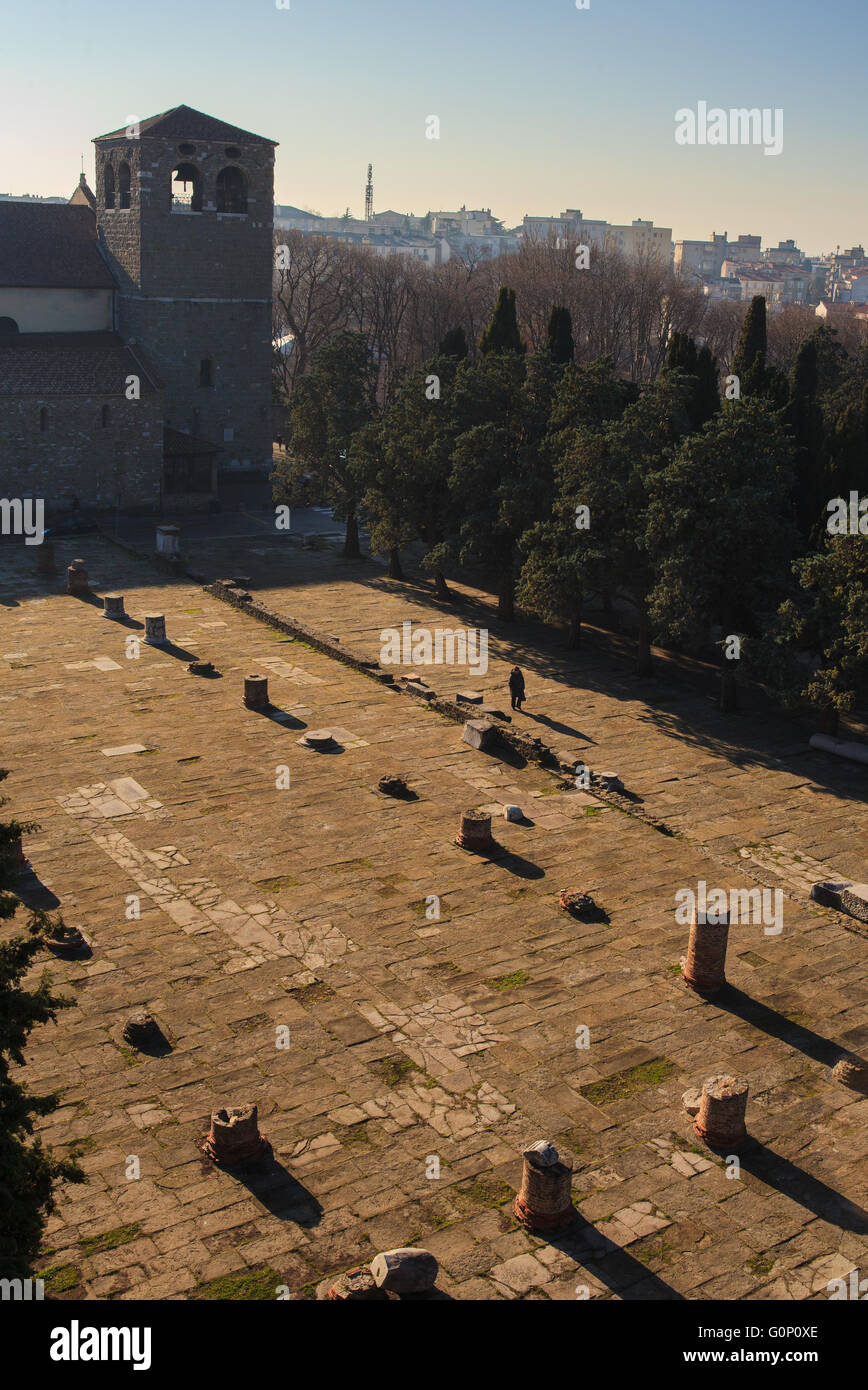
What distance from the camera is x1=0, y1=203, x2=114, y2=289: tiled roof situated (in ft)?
153

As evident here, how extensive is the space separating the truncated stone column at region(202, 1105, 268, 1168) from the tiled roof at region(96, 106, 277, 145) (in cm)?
4146

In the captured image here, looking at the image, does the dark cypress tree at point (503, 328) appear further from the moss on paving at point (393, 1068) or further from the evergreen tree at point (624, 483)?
the moss on paving at point (393, 1068)

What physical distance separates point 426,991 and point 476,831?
14.4 ft

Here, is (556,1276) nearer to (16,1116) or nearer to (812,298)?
(16,1116)

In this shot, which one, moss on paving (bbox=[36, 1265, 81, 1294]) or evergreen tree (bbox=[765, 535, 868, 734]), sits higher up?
evergreen tree (bbox=[765, 535, 868, 734])

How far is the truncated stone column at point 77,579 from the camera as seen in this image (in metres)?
36.3

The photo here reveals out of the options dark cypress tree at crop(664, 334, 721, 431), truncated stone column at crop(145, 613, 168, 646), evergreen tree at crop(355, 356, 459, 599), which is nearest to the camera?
truncated stone column at crop(145, 613, 168, 646)

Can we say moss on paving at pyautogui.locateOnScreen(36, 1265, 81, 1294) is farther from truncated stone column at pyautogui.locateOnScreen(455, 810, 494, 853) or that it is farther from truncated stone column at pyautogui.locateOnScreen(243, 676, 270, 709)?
truncated stone column at pyautogui.locateOnScreen(243, 676, 270, 709)

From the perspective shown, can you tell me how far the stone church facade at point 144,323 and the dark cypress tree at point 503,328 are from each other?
1173 centimetres

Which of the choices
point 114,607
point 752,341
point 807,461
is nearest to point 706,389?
point 752,341

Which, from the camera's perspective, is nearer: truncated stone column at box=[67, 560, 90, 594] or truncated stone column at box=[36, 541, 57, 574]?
truncated stone column at box=[67, 560, 90, 594]

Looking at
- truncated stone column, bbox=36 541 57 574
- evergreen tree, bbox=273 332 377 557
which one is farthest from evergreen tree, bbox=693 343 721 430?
truncated stone column, bbox=36 541 57 574

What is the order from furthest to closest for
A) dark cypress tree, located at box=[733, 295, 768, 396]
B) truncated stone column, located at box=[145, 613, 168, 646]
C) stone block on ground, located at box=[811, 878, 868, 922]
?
dark cypress tree, located at box=[733, 295, 768, 396], truncated stone column, located at box=[145, 613, 168, 646], stone block on ground, located at box=[811, 878, 868, 922]

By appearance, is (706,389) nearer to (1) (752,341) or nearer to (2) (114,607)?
(1) (752,341)
